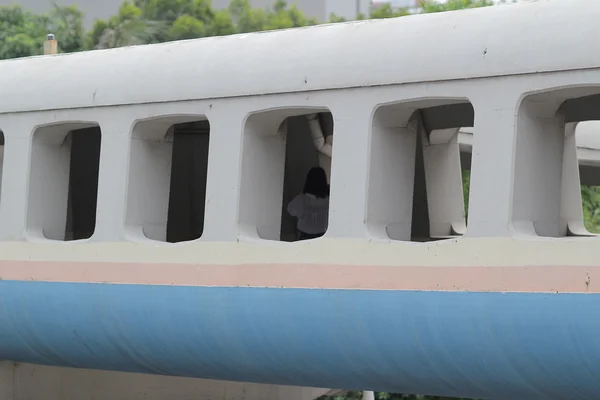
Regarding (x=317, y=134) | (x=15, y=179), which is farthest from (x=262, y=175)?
Answer: (x=15, y=179)

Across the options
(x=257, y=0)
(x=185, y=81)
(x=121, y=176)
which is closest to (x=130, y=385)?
(x=121, y=176)

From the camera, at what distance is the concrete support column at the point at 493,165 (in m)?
8.05

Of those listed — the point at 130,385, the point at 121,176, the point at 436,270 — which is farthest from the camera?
the point at 130,385

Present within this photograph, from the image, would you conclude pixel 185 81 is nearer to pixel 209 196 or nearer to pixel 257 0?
pixel 209 196

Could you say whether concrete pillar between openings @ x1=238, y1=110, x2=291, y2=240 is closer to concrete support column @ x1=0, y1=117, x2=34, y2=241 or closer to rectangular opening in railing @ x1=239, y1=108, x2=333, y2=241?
rectangular opening in railing @ x1=239, y1=108, x2=333, y2=241

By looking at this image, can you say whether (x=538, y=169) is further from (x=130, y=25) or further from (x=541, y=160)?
(x=130, y=25)

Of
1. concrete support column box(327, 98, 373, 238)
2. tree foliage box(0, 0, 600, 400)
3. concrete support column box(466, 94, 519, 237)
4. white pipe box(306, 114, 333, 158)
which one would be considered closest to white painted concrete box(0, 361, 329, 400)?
white pipe box(306, 114, 333, 158)

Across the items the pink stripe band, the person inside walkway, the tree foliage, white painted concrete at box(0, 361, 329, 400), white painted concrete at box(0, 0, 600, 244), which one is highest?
the tree foliage

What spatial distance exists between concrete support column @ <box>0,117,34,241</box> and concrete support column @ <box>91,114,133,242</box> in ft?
2.98

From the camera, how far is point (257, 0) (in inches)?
2443

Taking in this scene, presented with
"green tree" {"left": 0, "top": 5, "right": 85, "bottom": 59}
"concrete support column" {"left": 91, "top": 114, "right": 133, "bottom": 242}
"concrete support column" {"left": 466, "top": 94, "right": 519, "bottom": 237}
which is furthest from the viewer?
"green tree" {"left": 0, "top": 5, "right": 85, "bottom": 59}

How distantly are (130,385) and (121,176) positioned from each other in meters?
4.55

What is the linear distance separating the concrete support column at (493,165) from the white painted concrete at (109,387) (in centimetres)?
663

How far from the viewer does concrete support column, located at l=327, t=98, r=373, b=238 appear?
8781 mm
